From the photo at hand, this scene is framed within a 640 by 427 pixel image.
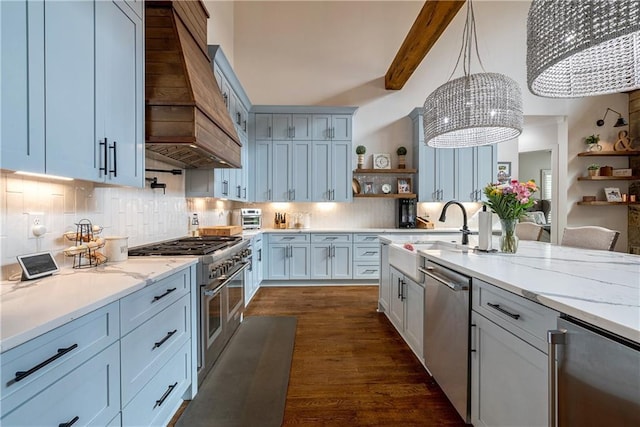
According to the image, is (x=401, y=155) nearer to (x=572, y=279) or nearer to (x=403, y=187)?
(x=403, y=187)

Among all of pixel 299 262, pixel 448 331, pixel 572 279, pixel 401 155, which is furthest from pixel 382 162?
pixel 572 279

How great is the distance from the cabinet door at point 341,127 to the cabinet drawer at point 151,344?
3.75 metres

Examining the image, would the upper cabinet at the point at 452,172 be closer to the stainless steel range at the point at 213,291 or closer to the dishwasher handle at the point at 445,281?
the dishwasher handle at the point at 445,281

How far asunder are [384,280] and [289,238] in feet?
6.08

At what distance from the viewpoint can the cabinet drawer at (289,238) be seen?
4.54 metres

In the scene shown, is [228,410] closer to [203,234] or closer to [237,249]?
[237,249]

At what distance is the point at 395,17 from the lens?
205 inches

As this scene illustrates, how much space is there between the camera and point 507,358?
4.13 ft

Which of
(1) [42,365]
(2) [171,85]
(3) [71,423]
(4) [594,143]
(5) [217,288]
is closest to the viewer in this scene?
(1) [42,365]

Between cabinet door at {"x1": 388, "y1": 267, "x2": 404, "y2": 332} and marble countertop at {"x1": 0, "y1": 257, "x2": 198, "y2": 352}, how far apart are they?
1949mm

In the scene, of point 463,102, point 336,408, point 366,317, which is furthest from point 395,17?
point 336,408

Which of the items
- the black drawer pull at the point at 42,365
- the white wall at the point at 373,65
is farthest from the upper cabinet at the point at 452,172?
the black drawer pull at the point at 42,365


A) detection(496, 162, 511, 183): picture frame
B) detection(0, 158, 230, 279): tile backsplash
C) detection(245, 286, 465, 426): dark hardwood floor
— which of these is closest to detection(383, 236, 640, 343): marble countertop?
detection(245, 286, 465, 426): dark hardwood floor

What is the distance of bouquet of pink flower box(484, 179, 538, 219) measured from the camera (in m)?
1.98
